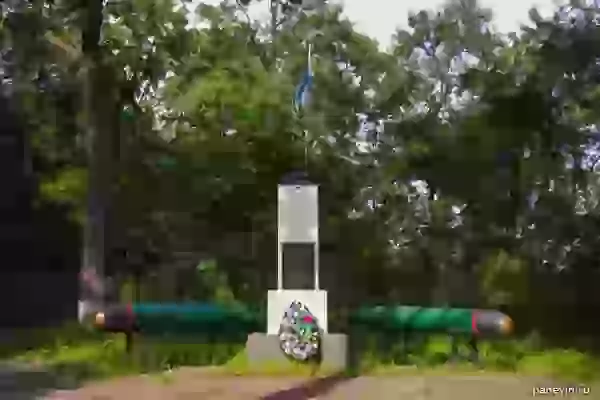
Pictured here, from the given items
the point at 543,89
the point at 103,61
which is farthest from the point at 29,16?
the point at 543,89

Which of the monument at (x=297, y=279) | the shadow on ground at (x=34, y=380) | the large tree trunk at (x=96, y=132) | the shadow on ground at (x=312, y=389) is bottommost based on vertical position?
the shadow on ground at (x=34, y=380)

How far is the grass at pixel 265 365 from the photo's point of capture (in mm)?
10969

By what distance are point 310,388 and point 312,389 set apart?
4cm

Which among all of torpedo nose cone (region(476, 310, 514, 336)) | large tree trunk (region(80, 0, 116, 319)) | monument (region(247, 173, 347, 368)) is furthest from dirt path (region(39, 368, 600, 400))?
large tree trunk (region(80, 0, 116, 319))

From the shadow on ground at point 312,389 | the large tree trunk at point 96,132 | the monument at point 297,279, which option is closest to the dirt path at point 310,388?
the shadow on ground at point 312,389

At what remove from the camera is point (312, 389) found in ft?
31.1

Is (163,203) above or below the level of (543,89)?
below

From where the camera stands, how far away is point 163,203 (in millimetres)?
17594

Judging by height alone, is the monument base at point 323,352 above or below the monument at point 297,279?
below

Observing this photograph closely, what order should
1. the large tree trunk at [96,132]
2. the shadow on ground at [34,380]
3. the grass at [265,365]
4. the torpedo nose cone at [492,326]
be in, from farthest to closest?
the large tree trunk at [96,132], the torpedo nose cone at [492,326], the grass at [265,365], the shadow on ground at [34,380]

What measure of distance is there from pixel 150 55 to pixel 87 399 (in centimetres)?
958

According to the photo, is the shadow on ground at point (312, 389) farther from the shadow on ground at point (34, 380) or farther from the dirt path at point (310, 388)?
the shadow on ground at point (34, 380)

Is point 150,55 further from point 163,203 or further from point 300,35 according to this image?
point 300,35

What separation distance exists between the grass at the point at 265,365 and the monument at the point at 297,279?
0.27 meters
